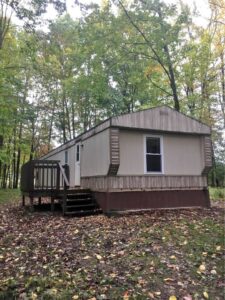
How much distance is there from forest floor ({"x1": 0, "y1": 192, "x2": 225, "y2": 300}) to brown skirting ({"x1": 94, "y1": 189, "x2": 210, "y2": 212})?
3.47 ft

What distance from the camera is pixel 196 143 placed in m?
11.1

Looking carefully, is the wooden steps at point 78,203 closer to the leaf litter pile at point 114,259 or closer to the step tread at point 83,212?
the step tread at point 83,212

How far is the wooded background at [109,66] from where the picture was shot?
14.5m

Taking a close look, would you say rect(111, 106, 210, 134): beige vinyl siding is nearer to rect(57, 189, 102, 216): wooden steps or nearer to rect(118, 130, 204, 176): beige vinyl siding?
rect(118, 130, 204, 176): beige vinyl siding

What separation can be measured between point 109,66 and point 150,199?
1039cm

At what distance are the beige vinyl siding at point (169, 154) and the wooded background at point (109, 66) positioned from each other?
→ 4.11 metres

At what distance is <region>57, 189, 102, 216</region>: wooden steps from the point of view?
955 centimetres

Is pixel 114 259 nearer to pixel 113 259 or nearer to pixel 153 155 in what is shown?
pixel 113 259

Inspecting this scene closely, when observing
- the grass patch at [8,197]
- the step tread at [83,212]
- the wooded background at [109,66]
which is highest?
the wooded background at [109,66]

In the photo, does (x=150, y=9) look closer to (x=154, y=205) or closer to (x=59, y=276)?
(x=154, y=205)

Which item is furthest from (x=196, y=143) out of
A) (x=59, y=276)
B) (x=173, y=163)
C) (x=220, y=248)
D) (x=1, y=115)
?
(x=1, y=115)

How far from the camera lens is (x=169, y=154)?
1057 cm

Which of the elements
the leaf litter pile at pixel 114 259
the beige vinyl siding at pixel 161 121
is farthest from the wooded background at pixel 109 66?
the leaf litter pile at pixel 114 259

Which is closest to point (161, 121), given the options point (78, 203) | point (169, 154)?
point (169, 154)
